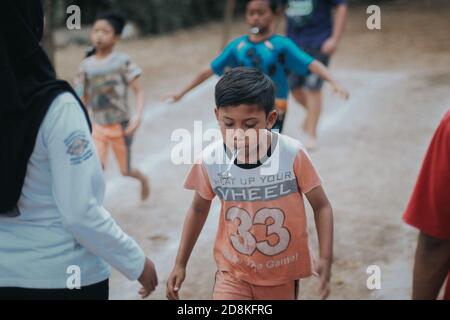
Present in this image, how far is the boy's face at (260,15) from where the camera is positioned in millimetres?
4926

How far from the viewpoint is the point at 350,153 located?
6.58 metres

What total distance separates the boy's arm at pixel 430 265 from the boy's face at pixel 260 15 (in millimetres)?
3001

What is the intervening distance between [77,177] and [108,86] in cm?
309

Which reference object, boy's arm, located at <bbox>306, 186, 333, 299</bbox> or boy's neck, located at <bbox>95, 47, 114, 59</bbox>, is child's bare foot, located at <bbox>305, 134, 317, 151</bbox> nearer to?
boy's neck, located at <bbox>95, 47, 114, 59</bbox>

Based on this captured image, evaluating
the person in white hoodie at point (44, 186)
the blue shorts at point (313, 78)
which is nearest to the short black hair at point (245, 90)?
the person in white hoodie at point (44, 186)

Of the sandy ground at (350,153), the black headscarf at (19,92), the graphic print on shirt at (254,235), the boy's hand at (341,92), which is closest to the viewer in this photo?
the black headscarf at (19,92)

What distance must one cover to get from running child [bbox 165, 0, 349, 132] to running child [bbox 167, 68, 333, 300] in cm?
207

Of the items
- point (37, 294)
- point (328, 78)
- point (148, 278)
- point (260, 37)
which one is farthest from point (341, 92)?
point (37, 294)

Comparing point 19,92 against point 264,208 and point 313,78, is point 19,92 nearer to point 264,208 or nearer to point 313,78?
point 264,208

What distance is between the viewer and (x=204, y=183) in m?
2.67

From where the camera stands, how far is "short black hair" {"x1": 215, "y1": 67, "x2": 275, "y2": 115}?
2482mm

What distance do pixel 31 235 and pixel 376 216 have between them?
335cm

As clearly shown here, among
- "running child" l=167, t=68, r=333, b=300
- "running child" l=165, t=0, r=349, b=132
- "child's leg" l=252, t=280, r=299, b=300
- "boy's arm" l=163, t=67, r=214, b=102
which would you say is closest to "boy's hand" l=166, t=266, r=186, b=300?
"running child" l=167, t=68, r=333, b=300

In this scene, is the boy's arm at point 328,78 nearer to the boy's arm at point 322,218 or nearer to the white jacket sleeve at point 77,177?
the boy's arm at point 322,218
